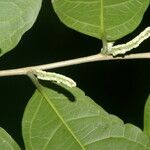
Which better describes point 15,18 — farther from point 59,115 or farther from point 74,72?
point 74,72

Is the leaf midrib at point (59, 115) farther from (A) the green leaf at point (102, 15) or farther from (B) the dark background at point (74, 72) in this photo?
(B) the dark background at point (74, 72)

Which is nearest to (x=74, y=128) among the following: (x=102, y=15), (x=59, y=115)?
(x=59, y=115)

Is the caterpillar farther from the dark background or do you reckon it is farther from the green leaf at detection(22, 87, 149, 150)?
the dark background

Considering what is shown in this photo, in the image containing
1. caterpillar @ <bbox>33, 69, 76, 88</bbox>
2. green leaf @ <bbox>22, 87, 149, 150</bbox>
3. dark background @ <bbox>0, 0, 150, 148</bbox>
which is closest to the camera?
caterpillar @ <bbox>33, 69, 76, 88</bbox>

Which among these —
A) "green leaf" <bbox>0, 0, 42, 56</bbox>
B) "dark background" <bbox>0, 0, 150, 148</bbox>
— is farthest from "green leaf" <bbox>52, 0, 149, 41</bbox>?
"dark background" <bbox>0, 0, 150, 148</bbox>

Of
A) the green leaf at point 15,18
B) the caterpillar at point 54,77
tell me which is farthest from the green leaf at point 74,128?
the green leaf at point 15,18

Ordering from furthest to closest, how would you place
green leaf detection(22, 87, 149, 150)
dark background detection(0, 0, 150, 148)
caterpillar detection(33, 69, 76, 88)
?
1. dark background detection(0, 0, 150, 148)
2. green leaf detection(22, 87, 149, 150)
3. caterpillar detection(33, 69, 76, 88)

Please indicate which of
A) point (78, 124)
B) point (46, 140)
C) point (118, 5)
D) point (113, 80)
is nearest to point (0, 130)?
point (46, 140)
